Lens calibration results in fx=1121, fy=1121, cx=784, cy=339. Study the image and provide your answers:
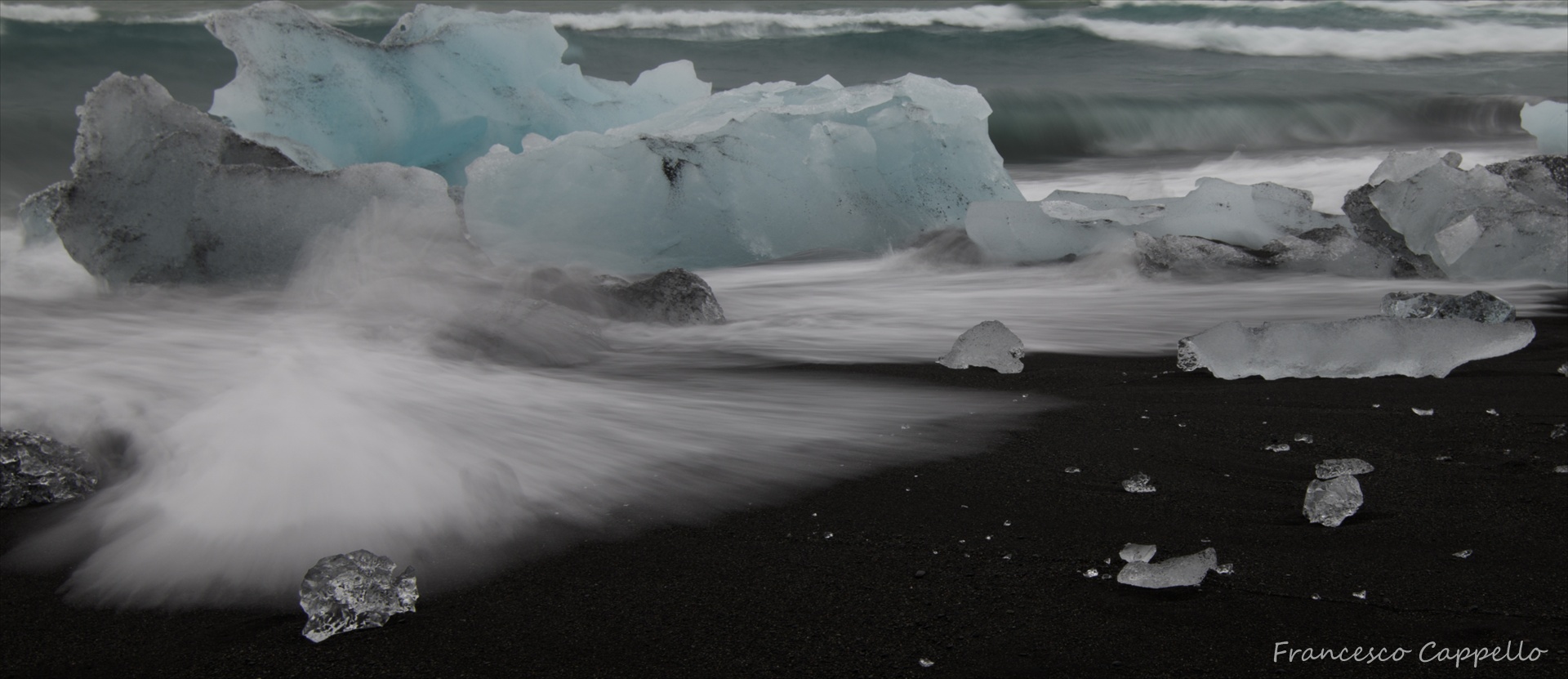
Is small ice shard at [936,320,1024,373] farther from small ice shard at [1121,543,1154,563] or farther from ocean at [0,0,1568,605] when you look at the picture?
small ice shard at [1121,543,1154,563]

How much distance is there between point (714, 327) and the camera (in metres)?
3.67

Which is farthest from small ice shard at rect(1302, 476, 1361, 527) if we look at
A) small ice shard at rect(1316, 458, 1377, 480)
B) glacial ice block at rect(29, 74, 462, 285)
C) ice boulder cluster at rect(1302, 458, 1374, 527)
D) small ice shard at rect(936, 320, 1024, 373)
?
glacial ice block at rect(29, 74, 462, 285)

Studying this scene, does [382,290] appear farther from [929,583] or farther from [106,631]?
[929,583]

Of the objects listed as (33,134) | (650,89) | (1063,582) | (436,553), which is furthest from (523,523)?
(33,134)

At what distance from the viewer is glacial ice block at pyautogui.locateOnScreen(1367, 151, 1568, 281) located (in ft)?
13.0

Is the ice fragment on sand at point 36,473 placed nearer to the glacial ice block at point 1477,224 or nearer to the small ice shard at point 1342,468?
the small ice shard at point 1342,468

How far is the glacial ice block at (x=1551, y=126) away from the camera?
19.3ft

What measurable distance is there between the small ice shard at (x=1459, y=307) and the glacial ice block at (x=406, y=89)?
4099 mm

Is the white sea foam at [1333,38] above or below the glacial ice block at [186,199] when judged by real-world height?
above

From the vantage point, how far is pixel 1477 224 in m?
3.98

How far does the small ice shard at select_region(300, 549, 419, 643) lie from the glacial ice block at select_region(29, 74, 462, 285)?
2404 mm

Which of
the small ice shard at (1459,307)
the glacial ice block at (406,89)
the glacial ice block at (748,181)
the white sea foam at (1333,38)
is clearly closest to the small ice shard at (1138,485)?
the small ice shard at (1459,307)

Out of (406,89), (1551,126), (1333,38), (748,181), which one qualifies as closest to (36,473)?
(748,181)

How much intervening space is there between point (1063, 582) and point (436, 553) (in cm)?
96
